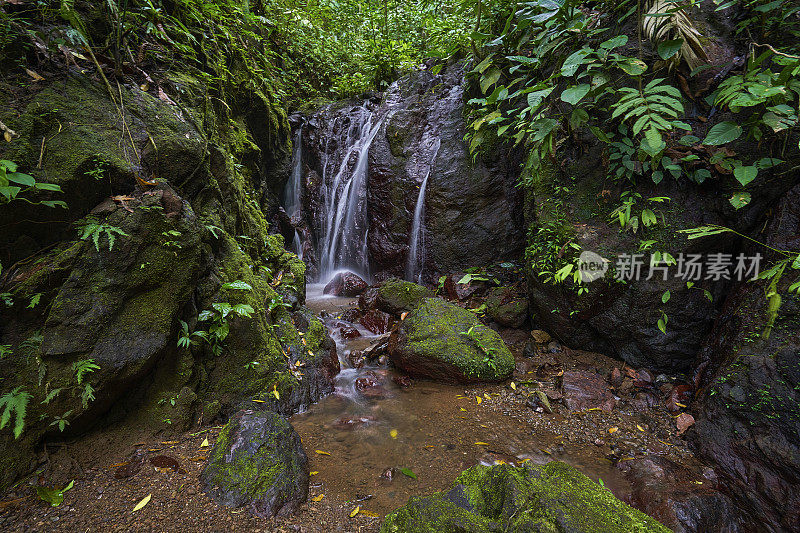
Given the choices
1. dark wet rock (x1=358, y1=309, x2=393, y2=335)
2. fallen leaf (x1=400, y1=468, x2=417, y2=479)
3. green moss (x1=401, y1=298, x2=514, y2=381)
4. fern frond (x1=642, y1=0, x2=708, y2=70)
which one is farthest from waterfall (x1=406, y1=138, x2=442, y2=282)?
fallen leaf (x1=400, y1=468, x2=417, y2=479)

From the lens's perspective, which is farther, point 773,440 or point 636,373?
point 636,373

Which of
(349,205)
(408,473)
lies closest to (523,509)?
(408,473)

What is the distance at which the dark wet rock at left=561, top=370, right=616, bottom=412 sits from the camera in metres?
3.47

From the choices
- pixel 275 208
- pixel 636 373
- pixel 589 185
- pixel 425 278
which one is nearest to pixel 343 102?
pixel 275 208

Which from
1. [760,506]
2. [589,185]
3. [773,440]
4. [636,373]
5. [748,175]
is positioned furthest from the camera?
[589,185]

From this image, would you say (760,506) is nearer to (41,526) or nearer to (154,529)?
(154,529)

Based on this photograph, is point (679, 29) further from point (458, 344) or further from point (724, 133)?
point (458, 344)

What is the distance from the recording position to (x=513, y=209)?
6.45 meters

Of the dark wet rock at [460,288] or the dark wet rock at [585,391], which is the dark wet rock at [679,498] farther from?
the dark wet rock at [460,288]

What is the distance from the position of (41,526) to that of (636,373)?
517 cm

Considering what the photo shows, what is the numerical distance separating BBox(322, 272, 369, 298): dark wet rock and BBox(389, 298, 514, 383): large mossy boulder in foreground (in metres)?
3.24

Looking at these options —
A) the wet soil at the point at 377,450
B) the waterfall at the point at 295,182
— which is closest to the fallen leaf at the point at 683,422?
the wet soil at the point at 377,450

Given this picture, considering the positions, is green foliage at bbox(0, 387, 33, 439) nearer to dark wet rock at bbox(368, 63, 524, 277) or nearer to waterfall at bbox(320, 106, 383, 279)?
dark wet rock at bbox(368, 63, 524, 277)

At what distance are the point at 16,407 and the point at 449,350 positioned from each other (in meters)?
3.64
